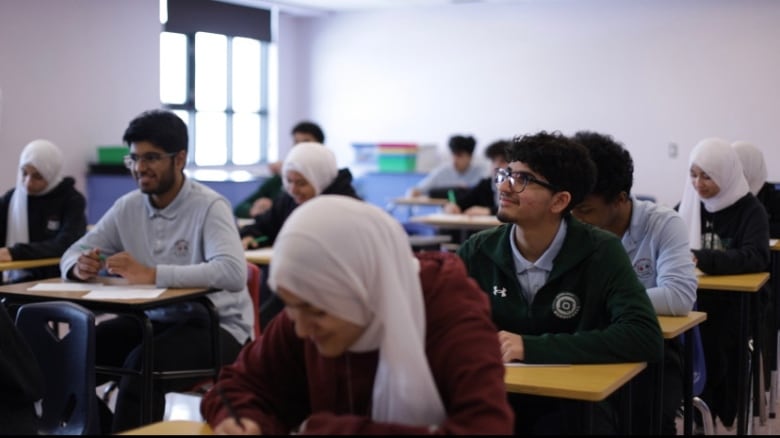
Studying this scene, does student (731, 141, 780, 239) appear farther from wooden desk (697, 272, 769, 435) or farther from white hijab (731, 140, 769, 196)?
wooden desk (697, 272, 769, 435)

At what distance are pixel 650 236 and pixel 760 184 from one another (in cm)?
202

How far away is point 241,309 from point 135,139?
29.5 inches

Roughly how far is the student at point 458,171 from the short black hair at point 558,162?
6.78 meters

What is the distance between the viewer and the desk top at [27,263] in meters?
4.34

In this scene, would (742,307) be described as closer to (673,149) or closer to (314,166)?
(314,166)

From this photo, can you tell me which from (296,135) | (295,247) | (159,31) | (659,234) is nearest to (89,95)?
(159,31)

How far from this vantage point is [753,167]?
4.96 meters

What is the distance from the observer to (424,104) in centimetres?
1130

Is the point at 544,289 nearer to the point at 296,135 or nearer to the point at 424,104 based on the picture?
the point at 296,135

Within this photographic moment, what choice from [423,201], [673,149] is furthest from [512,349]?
[673,149]

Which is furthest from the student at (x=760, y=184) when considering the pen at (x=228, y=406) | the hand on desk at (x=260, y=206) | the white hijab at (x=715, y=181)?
the pen at (x=228, y=406)

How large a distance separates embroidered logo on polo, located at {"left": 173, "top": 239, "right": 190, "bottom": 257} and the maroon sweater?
183 centimetres

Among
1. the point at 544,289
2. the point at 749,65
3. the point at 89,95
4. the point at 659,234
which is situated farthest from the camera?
the point at 749,65

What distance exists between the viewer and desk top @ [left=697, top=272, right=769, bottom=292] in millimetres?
3673
